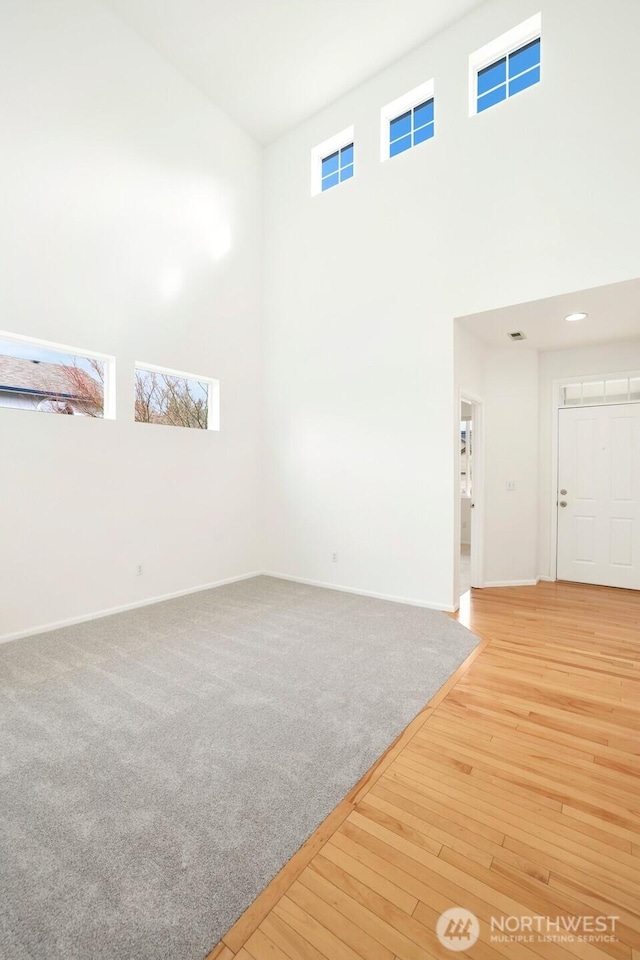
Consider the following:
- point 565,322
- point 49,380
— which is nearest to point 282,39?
point 565,322

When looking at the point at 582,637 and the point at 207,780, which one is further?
the point at 582,637

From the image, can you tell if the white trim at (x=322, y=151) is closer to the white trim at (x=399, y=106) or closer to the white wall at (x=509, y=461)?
the white trim at (x=399, y=106)

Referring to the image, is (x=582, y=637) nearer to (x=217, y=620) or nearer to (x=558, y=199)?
(x=217, y=620)

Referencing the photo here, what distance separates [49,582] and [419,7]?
19.8ft

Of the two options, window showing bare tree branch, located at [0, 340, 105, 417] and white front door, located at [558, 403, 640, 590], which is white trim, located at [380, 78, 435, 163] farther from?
window showing bare tree branch, located at [0, 340, 105, 417]

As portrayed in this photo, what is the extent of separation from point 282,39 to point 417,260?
250 centimetres

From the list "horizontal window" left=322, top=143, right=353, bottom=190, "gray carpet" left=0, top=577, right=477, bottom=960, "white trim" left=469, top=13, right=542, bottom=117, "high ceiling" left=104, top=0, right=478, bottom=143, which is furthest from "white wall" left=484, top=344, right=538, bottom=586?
"high ceiling" left=104, top=0, right=478, bottom=143

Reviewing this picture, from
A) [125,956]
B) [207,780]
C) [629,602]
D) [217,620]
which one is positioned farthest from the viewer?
[629,602]

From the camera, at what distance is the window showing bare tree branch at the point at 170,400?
4.43m

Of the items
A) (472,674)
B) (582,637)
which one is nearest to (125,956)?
(472,674)

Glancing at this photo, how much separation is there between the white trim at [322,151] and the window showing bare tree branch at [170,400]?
8.95 feet

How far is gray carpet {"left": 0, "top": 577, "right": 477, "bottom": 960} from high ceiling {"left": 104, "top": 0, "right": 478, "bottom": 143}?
554 centimetres

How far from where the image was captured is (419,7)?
13.1 ft

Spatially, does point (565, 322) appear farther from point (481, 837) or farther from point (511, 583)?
point (481, 837)
